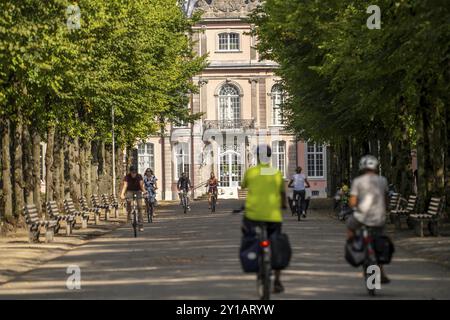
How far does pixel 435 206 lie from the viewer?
3175cm

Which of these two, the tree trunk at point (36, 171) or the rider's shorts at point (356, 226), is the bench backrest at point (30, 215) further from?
the rider's shorts at point (356, 226)

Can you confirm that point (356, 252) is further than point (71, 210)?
No

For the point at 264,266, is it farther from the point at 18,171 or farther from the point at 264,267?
the point at 18,171

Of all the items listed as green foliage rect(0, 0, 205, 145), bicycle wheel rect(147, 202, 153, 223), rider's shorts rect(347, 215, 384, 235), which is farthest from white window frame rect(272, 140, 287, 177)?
rider's shorts rect(347, 215, 384, 235)

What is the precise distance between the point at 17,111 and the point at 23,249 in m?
7.76

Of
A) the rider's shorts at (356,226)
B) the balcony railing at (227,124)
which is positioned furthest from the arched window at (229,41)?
the rider's shorts at (356,226)

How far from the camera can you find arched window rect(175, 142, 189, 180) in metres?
103

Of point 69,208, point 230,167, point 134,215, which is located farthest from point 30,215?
point 230,167

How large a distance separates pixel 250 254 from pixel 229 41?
88.7m

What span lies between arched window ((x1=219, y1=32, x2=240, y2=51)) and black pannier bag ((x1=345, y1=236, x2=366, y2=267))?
87.2m

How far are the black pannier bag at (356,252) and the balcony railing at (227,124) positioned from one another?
85442 mm

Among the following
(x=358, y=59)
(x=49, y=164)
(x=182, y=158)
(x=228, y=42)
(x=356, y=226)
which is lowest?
(x=356, y=226)
